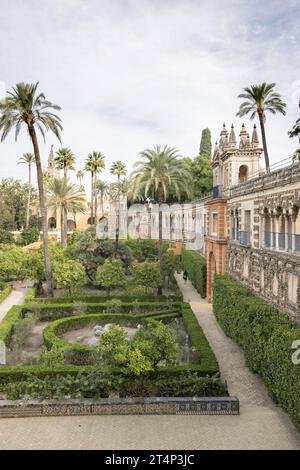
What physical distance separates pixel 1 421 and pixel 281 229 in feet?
48.3

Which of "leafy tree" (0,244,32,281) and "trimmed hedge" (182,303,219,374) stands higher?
"leafy tree" (0,244,32,281)

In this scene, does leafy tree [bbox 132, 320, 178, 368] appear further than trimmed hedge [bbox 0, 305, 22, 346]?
No

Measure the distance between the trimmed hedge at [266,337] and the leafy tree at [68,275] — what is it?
1218 centimetres

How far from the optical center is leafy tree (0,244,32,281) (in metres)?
35.0

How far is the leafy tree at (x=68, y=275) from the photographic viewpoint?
31328mm

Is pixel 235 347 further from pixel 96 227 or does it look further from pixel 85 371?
pixel 96 227

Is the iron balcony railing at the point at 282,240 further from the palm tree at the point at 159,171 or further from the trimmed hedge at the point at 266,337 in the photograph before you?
the palm tree at the point at 159,171

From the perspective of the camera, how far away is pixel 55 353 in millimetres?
17844

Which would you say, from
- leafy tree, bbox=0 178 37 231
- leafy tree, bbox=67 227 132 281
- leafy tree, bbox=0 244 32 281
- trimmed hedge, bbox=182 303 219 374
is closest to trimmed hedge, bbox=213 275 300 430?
trimmed hedge, bbox=182 303 219 374

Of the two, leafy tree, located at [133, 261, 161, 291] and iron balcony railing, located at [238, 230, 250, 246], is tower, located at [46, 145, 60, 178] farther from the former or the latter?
iron balcony railing, located at [238, 230, 250, 246]

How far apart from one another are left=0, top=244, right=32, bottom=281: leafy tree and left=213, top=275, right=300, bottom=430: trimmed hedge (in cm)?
1798

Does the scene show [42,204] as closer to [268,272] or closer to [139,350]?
[268,272]

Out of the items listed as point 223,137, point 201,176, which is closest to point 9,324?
point 223,137

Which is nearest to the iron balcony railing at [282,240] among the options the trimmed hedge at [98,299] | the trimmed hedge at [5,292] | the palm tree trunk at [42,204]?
the trimmed hedge at [98,299]
